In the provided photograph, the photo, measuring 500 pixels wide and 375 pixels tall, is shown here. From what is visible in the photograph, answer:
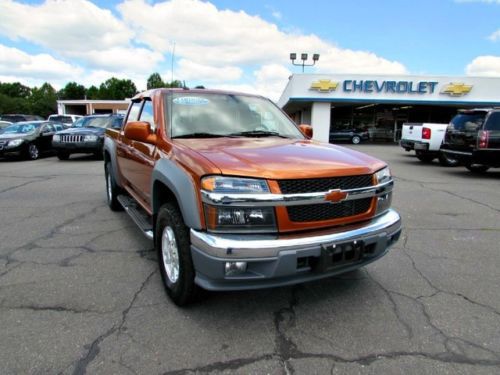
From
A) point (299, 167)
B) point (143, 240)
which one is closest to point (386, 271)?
point (299, 167)

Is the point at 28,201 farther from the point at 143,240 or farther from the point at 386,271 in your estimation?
the point at 386,271

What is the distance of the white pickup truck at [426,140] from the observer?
13.7m

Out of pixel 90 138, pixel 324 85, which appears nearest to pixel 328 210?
pixel 90 138

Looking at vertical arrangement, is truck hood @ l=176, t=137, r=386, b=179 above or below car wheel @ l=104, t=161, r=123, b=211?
above

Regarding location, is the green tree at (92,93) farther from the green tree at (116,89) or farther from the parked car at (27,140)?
the parked car at (27,140)

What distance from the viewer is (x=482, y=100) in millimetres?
27344

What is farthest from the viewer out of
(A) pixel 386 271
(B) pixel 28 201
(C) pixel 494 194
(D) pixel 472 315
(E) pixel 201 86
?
(C) pixel 494 194

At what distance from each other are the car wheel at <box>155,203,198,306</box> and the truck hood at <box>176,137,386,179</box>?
0.59m

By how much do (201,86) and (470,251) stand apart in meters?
3.86

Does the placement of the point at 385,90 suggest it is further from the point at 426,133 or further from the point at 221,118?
the point at 221,118

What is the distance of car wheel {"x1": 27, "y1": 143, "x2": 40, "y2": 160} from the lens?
14.7m

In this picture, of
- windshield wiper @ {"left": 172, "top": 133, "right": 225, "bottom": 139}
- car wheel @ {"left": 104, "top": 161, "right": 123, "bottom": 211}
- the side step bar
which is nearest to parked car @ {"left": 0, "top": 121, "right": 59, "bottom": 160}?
car wheel @ {"left": 104, "top": 161, "right": 123, "bottom": 211}

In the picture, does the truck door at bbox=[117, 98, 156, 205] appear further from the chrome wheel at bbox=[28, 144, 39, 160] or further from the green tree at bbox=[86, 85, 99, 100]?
the green tree at bbox=[86, 85, 99, 100]

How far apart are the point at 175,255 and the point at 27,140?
550 inches
